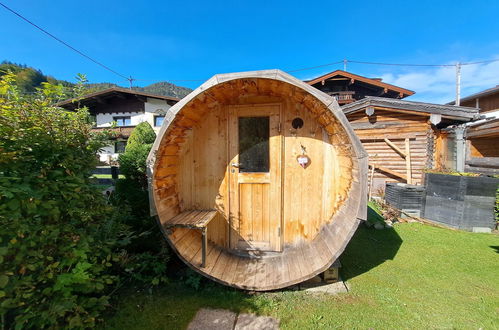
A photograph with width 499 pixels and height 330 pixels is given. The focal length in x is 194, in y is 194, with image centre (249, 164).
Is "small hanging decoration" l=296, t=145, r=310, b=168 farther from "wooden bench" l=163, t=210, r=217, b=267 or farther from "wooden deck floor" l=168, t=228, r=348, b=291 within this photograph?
"wooden bench" l=163, t=210, r=217, b=267

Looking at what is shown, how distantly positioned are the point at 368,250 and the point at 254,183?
2.47 meters

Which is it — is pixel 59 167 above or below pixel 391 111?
below

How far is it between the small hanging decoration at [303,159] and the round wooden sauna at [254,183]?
1cm

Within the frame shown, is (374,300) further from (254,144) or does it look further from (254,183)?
(254,144)

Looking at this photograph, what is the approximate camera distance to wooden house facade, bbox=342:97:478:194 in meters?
6.04

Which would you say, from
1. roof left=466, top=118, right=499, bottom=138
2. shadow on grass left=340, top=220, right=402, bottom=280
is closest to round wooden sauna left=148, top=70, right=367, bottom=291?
shadow on grass left=340, top=220, right=402, bottom=280

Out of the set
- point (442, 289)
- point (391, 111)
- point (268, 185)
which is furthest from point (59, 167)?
point (391, 111)

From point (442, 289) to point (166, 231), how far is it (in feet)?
11.8

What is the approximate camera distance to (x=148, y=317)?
2094mm

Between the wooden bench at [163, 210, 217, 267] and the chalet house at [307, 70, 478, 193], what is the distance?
6154 millimetres

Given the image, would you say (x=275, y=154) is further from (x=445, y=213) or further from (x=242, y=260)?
(x=445, y=213)

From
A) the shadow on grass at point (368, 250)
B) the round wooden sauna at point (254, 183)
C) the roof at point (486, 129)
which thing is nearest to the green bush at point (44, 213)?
the round wooden sauna at point (254, 183)

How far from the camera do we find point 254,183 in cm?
314

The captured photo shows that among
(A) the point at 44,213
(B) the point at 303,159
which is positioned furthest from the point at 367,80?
(A) the point at 44,213
